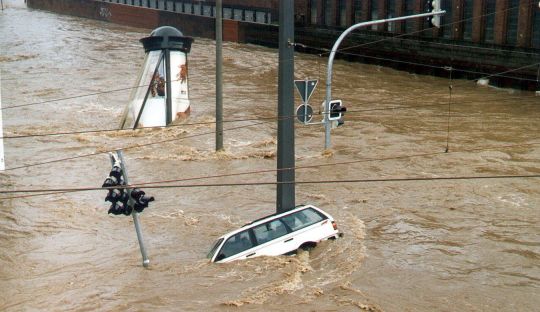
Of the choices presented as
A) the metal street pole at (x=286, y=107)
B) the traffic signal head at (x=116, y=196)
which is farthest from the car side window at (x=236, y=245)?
the traffic signal head at (x=116, y=196)

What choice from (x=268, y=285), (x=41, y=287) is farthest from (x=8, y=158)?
(x=268, y=285)

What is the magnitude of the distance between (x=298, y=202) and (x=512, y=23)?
23.7m

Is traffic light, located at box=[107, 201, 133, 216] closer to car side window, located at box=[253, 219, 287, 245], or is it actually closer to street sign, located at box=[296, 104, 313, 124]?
car side window, located at box=[253, 219, 287, 245]

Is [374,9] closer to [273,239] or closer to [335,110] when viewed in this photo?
[335,110]

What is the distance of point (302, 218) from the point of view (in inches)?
621

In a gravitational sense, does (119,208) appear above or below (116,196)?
below

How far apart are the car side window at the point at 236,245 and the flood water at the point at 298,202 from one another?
0.87ft

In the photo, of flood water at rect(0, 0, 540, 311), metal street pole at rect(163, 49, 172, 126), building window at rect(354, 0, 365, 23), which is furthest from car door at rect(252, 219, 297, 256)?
building window at rect(354, 0, 365, 23)

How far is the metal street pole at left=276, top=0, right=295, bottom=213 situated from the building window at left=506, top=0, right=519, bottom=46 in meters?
26.3

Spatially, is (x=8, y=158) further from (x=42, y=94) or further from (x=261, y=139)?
(x=42, y=94)

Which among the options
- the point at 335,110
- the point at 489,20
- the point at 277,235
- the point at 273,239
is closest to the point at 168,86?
the point at 335,110

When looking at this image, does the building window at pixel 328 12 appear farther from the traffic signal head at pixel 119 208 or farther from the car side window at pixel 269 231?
the traffic signal head at pixel 119 208

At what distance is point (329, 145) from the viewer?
79.5ft

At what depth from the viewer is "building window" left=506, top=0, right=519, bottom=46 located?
39.5 metres
